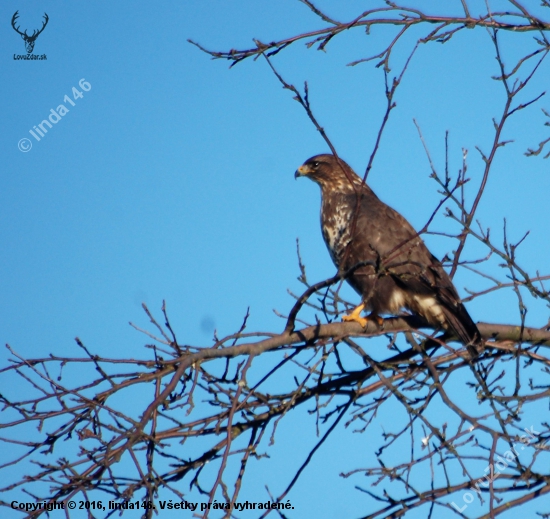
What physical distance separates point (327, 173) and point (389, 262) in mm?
2057

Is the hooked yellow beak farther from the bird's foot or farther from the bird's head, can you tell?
the bird's foot

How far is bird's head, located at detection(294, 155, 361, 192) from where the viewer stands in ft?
20.8

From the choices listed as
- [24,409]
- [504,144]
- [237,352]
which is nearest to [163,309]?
[237,352]

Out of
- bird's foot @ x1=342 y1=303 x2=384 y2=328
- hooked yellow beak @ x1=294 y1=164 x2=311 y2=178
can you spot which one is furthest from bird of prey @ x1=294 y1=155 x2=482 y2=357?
hooked yellow beak @ x1=294 y1=164 x2=311 y2=178

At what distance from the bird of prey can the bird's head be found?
0.08 feet

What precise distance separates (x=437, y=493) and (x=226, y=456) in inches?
47.8

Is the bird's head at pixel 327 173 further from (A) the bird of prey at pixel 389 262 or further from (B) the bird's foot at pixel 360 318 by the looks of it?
(B) the bird's foot at pixel 360 318

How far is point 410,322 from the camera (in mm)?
5156

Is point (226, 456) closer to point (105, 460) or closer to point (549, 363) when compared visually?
point (105, 460)

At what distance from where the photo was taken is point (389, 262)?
4594mm

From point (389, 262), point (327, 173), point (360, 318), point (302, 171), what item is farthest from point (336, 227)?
point (389, 262)

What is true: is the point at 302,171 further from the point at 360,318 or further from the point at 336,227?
the point at 360,318

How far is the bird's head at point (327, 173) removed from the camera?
6.34m

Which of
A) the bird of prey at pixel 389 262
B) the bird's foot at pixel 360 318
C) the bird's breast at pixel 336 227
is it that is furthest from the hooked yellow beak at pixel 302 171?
the bird's foot at pixel 360 318
